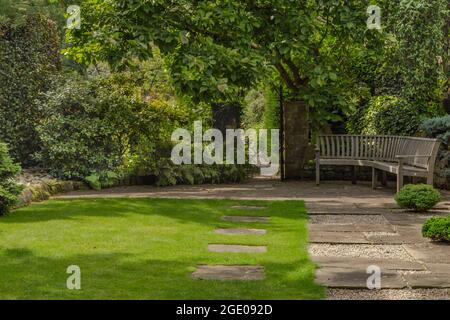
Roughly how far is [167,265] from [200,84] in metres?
6.15

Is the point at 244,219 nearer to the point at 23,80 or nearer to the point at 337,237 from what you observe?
the point at 337,237

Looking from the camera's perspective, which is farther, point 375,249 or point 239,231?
point 239,231

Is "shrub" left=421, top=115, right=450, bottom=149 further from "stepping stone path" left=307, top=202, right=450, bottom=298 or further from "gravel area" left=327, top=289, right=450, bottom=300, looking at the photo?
"gravel area" left=327, top=289, right=450, bottom=300

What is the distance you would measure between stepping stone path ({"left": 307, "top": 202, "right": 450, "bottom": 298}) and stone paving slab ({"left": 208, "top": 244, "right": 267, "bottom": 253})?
62 centimetres

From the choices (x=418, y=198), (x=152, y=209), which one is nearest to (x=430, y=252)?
(x=418, y=198)

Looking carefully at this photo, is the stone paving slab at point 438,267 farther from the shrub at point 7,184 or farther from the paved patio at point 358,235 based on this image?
the shrub at point 7,184

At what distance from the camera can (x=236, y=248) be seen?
8.28m

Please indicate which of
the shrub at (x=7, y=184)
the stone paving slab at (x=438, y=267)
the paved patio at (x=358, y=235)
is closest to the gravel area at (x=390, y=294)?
the paved patio at (x=358, y=235)

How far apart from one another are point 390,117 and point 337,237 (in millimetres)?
7368

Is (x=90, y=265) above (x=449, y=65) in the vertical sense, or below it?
below

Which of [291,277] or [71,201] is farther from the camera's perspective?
[71,201]

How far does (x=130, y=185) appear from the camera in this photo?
1546cm
